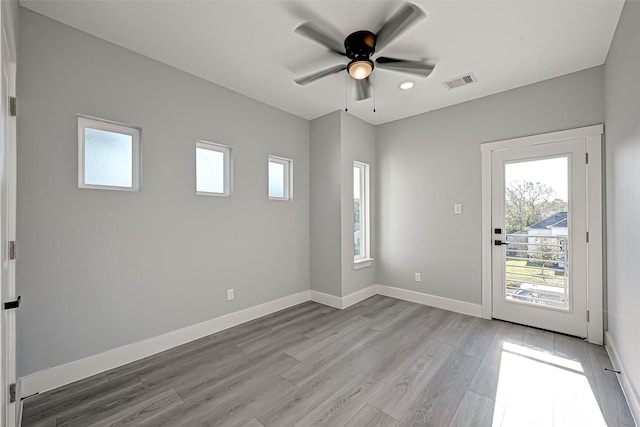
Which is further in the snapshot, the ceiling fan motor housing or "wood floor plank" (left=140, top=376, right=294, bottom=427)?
the ceiling fan motor housing

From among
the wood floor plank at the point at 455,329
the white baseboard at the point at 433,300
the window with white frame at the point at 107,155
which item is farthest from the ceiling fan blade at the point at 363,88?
the white baseboard at the point at 433,300

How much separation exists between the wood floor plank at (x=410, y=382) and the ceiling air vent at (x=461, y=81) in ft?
9.36

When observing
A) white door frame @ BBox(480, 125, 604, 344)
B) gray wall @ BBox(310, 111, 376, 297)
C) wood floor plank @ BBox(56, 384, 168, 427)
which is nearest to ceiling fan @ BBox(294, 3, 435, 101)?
gray wall @ BBox(310, 111, 376, 297)

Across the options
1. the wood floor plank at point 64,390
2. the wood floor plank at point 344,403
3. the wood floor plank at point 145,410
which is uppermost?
the wood floor plank at point 64,390

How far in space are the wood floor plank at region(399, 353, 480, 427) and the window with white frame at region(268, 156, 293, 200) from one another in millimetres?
2747

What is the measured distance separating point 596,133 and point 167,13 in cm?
410

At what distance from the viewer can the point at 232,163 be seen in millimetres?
3379

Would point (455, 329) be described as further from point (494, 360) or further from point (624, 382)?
point (624, 382)

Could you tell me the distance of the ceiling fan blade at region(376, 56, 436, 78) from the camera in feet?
7.83

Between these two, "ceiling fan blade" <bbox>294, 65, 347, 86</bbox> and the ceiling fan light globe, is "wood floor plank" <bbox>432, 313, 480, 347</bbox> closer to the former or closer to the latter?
the ceiling fan light globe

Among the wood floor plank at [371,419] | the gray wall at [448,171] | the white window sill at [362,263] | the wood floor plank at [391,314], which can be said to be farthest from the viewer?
the white window sill at [362,263]

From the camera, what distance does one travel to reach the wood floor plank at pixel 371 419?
5.88ft

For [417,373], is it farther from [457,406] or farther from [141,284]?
[141,284]

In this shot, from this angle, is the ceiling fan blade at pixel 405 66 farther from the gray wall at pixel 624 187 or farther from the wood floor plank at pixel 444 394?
the wood floor plank at pixel 444 394
